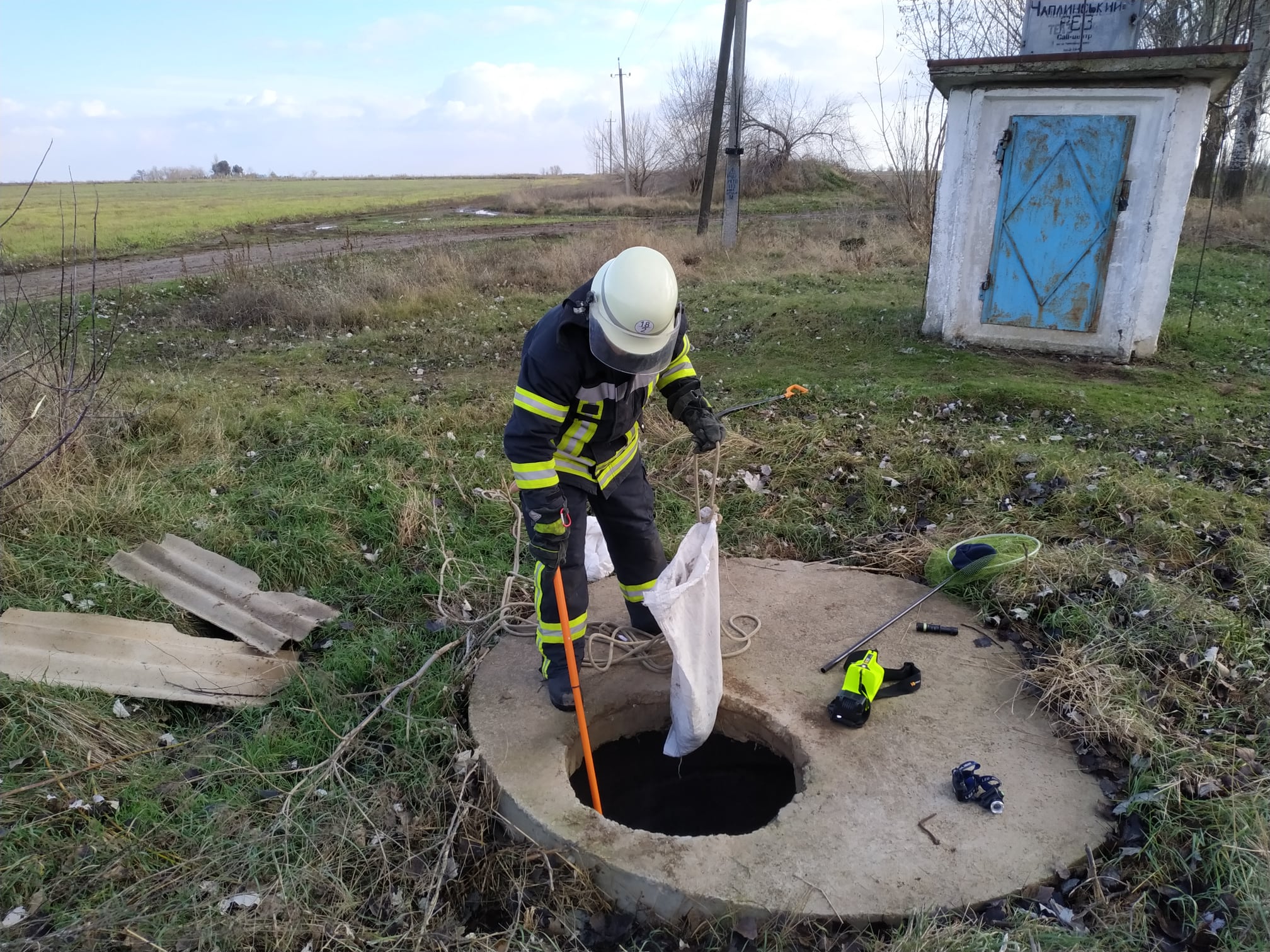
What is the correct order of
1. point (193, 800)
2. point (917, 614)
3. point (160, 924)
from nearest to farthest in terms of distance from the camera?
point (160, 924), point (193, 800), point (917, 614)

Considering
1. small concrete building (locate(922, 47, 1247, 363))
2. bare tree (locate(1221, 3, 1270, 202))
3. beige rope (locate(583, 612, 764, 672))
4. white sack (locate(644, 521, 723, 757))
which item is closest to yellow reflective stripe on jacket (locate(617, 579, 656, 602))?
beige rope (locate(583, 612, 764, 672))

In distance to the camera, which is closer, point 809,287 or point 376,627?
point 376,627

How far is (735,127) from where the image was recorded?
15188 millimetres

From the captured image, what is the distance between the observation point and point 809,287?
12.2 metres

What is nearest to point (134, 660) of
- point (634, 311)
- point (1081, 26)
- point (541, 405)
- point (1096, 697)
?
point (541, 405)

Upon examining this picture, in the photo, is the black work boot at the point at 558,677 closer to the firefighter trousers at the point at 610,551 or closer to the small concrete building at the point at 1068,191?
the firefighter trousers at the point at 610,551

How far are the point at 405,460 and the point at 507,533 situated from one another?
1.36m

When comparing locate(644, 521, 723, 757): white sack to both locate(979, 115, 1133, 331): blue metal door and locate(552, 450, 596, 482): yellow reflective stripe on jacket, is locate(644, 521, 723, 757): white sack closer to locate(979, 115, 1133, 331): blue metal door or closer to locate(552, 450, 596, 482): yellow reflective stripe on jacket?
locate(552, 450, 596, 482): yellow reflective stripe on jacket

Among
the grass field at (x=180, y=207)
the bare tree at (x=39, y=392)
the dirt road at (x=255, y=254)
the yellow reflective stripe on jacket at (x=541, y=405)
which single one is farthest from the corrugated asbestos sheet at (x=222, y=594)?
the dirt road at (x=255, y=254)

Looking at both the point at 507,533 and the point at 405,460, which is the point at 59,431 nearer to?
the point at 405,460

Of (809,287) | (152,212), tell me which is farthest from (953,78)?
(152,212)

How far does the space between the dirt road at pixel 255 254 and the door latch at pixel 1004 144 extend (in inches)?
430

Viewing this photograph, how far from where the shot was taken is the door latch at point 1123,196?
7.31 meters

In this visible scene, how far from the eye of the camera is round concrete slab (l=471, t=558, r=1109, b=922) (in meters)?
2.53
